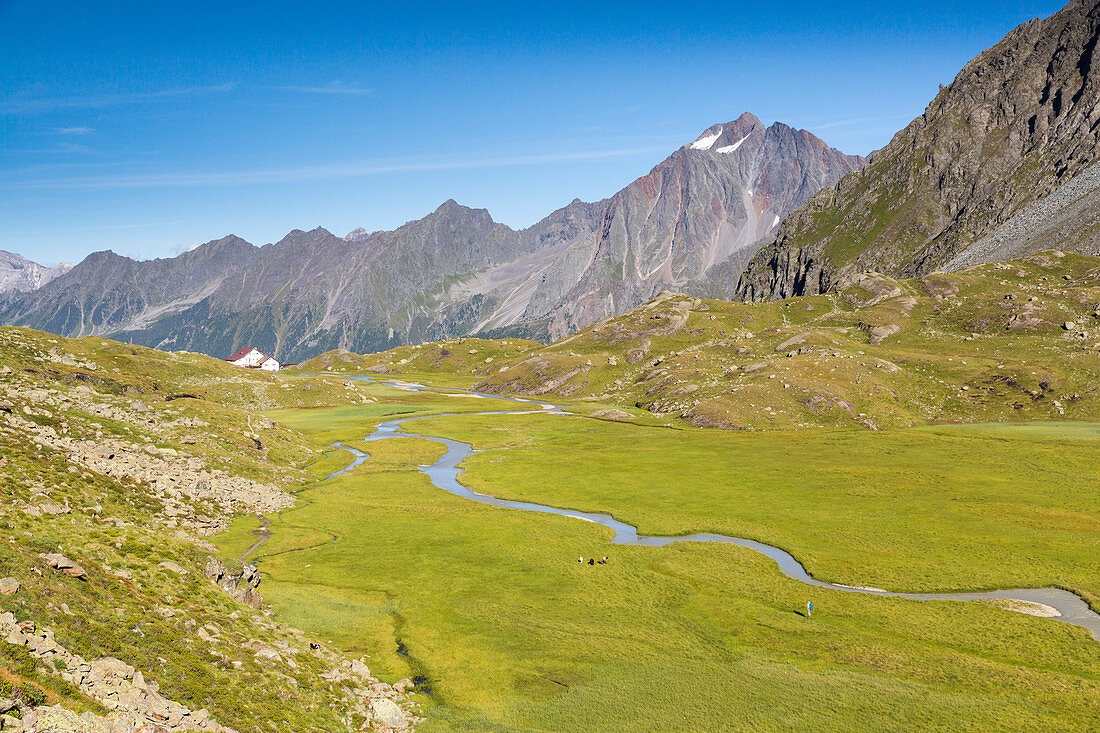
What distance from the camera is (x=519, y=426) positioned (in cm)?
18038

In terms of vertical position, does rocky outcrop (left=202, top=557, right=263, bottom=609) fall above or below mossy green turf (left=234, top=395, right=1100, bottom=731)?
above

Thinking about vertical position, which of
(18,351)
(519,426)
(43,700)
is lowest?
(519,426)

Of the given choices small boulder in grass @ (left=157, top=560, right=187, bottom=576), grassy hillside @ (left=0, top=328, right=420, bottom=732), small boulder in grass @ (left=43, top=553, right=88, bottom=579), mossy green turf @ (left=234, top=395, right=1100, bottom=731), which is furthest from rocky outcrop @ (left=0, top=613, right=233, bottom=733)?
small boulder in grass @ (left=157, top=560, right=187, bottom=576)

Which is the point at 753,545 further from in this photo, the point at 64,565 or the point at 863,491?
the point at 64,565

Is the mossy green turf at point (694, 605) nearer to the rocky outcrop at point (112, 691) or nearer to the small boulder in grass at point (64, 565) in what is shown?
the rocky outcrop at point (112, 691)

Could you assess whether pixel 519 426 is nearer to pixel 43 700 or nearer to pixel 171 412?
pixel 171 412

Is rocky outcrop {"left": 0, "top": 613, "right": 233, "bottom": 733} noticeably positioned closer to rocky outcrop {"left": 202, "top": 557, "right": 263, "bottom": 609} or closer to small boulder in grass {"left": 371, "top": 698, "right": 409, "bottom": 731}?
small boulder in grass {"left": 371, "top": 698, "right": 409, "bottom": 731}

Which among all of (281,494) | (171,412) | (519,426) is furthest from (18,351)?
(519,426)

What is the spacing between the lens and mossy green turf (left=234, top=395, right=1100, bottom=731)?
4159 cm

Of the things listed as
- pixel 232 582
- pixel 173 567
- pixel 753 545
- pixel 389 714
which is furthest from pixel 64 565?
pixel 753 545

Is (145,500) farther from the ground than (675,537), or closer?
farther from the ground

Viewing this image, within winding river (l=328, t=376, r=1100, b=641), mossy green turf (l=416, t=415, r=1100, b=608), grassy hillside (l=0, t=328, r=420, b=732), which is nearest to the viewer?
grassy hillside (l=0, t=328, r=420, b=732)

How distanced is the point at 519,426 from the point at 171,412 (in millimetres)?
91351

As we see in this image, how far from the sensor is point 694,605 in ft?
195
